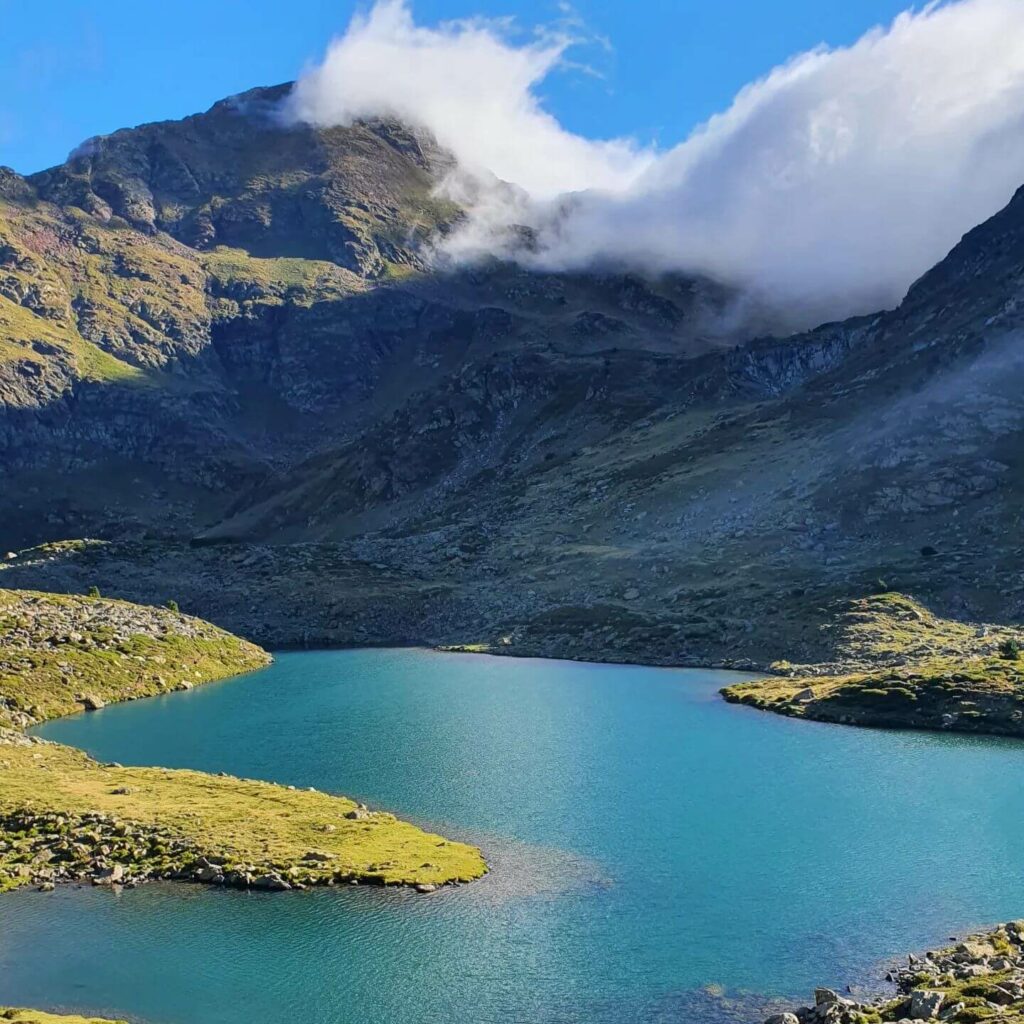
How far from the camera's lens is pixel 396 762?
7719 centimetres

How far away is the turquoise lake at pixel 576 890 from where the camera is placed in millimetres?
37469

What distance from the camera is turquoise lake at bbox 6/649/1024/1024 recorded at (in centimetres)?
3747

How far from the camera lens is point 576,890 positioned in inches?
1881

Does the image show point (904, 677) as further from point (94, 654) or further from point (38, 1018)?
point (94, 654)

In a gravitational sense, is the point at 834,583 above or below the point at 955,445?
below

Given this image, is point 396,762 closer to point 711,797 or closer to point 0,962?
point 711,797

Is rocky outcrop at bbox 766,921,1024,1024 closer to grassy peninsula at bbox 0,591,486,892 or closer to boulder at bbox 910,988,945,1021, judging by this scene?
boulder at bbox 910,988,945,1021

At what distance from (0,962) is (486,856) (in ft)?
75.7

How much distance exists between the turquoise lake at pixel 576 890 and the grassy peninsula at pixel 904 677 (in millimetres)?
4255

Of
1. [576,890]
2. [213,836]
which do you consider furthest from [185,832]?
[576,890]

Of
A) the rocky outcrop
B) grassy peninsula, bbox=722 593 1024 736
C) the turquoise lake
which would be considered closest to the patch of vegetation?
the turquoise lake

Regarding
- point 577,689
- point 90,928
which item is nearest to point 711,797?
point 90,928

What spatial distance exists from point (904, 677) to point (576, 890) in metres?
56.7

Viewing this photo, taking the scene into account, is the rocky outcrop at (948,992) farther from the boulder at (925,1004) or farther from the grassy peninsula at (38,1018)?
the grassy peninsula at (38,1018)
